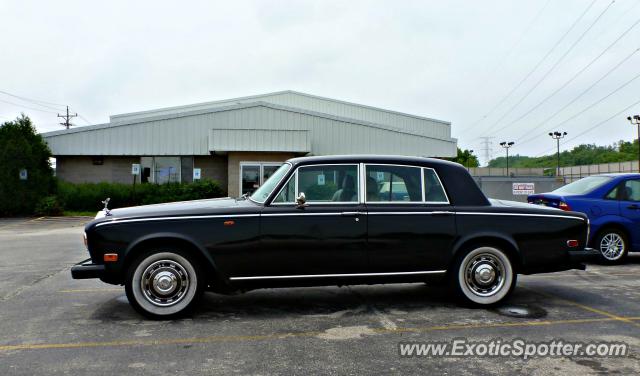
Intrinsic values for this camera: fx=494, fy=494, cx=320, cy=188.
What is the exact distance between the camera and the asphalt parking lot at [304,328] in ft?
12.3

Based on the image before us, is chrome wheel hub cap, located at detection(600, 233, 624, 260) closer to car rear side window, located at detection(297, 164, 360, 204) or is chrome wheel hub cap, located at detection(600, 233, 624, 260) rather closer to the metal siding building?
car rear side window, located at detection(297, 164, 360, 204)

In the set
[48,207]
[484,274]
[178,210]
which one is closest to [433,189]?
[484,274]

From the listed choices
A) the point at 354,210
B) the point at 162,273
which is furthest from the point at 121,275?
the point at 354,210

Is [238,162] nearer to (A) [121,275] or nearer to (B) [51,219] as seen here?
(B) [51,219]

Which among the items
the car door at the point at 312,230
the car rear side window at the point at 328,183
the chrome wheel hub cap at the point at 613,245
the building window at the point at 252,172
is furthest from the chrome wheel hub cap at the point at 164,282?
the building window at the point at 252,172

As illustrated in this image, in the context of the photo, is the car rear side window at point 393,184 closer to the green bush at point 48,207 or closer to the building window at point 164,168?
the green bush at point 48,207

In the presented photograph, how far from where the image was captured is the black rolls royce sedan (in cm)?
497

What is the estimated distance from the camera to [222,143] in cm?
2511

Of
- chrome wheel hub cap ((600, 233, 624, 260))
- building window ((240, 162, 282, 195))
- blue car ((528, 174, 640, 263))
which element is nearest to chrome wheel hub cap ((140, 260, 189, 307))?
blue car ((528, 174, 640, 263))

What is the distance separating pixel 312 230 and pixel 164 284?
1585mm

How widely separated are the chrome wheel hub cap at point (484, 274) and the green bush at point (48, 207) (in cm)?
2164

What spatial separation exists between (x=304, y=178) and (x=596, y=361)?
3.10 m

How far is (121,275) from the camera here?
498 cm

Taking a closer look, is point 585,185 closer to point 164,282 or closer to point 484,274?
point 484,274
